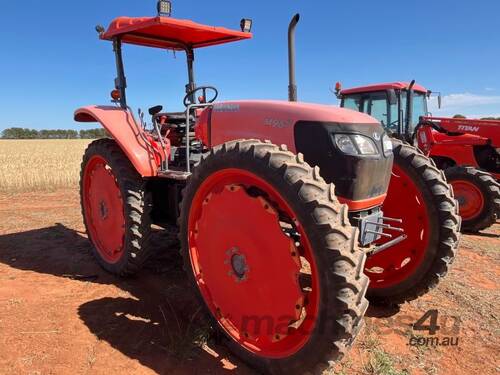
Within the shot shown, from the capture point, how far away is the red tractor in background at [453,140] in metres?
6.39

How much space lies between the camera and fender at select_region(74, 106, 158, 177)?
3734mm

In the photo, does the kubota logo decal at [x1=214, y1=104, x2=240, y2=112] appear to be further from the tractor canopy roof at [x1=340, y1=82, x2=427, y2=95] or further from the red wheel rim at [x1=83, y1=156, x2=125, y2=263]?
the tractor canopy roof at [x1=340, y1=82, x2=427, y2=95]

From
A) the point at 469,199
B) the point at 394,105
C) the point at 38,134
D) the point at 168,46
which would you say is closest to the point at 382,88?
the point at 394,105

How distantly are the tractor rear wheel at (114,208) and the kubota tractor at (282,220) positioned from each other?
2 cm

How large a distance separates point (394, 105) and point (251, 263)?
677 cm

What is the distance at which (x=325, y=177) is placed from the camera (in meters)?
2.52

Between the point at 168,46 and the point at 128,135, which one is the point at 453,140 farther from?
the point at 128,135

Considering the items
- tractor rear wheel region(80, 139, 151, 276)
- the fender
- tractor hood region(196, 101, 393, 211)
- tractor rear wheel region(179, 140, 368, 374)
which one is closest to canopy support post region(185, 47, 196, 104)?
the fender

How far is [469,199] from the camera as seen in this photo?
256 inches

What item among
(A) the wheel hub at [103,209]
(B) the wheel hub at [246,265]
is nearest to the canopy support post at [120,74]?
(A) the wheel hub at [103,209]

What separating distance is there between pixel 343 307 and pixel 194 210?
118 cm

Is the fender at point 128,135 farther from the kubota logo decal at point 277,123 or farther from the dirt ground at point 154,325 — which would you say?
the kubota logo decal at point 277,123

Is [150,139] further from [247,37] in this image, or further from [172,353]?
[172,353]

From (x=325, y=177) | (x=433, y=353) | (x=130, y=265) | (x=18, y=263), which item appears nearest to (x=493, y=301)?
(x=433, y=353)
